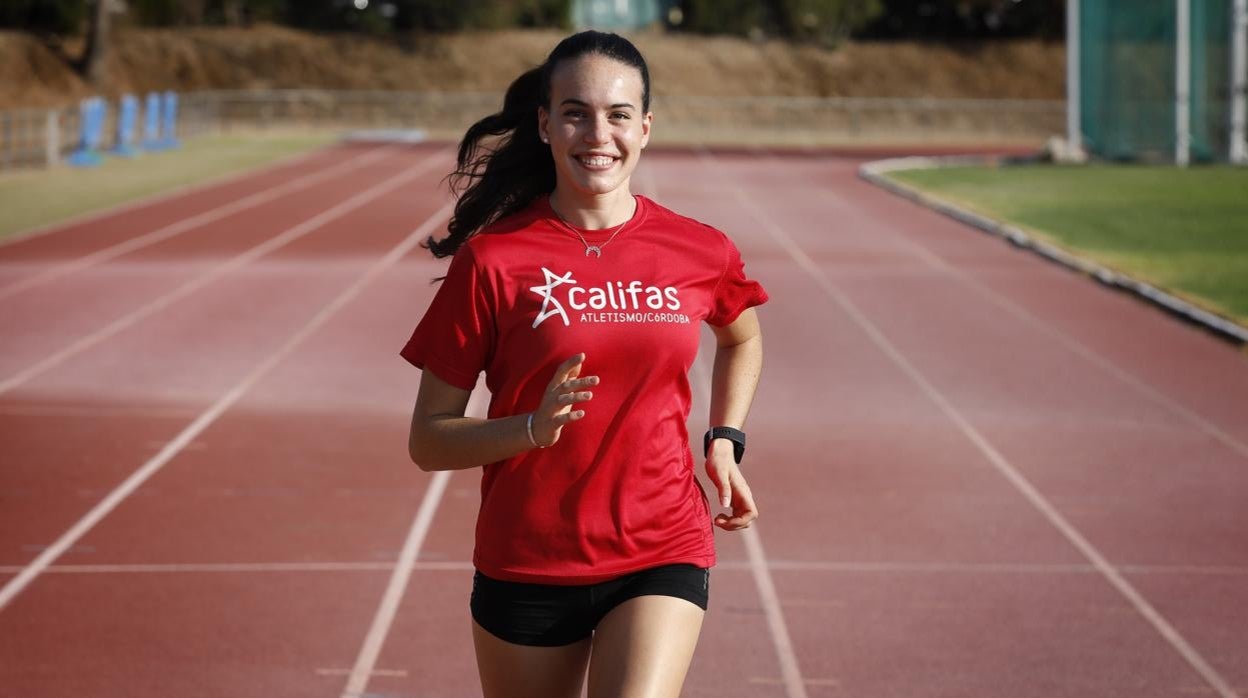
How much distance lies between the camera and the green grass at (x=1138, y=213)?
17734mm

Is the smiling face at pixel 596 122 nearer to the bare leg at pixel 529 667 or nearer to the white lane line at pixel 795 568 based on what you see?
the bare leg at pixel 529 667

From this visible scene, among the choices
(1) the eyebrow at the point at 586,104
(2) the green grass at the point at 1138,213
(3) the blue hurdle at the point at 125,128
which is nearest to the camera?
(1) the eyebrow at the point at 586,104

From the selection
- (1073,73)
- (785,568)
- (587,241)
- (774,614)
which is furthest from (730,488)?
(1073,73)

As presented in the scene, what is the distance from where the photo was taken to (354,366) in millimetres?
12672

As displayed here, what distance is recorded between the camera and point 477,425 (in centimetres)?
324

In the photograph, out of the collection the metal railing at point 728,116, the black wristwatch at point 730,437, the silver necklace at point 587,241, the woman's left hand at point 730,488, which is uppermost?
the silver necklace at point 587,241

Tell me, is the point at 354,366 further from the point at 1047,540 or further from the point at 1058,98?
the point at 1058,98

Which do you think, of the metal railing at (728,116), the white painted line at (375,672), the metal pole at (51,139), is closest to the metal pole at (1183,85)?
the metal railing at (728,116)

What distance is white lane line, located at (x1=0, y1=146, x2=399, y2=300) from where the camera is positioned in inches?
687

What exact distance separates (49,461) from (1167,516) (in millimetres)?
5730

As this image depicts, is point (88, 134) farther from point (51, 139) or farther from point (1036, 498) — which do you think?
point (1036, 498)

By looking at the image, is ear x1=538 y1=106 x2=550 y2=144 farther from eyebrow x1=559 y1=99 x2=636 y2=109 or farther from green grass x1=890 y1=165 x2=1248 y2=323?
green grass x1=890 y1=165 x2=1248 y2=323

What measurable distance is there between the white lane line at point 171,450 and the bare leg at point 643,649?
4.20 m

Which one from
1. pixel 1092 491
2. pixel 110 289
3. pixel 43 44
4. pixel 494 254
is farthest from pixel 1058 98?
pixel 494 254
